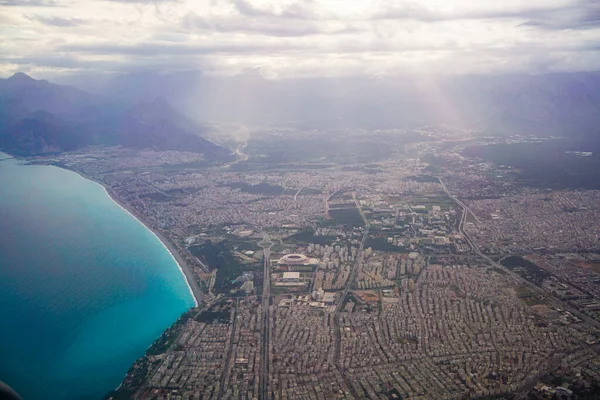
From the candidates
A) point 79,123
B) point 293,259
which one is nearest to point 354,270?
point 293,259

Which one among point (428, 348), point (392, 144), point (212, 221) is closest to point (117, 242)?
point (212, 221)

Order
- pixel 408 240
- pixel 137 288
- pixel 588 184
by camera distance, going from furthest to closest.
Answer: pixel 588 184
pixel 408 240
pixel 137 288

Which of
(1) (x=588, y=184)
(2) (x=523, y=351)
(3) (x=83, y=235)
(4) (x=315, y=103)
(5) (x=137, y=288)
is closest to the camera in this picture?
(2) (x=523, y=351)

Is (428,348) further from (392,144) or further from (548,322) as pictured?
(392,144)

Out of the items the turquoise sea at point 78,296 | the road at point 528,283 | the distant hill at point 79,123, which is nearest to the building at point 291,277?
the turquoise sea at point 78,296

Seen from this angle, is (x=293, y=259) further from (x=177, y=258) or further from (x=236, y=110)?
(x=236, y=110)

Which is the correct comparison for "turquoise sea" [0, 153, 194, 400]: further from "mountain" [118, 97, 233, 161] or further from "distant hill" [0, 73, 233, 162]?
"mountain" [118, 97, 233, 161]

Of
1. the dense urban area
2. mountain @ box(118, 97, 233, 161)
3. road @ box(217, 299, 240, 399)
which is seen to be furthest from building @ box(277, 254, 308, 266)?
mountain @ box(118, 97, 233, 161)

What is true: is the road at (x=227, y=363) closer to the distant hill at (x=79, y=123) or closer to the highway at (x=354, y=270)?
the highway at (x=354, y=270)

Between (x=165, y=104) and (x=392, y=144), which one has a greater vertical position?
(x=165, y=104)
